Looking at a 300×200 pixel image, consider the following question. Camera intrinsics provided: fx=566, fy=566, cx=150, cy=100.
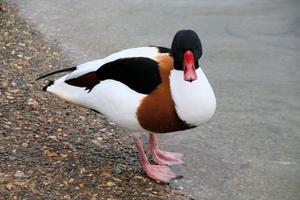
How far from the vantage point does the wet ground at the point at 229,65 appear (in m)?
3.39

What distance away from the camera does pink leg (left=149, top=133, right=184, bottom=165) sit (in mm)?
3482

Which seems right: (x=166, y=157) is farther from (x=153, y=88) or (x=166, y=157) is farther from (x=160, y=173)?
(x=153, y=88)

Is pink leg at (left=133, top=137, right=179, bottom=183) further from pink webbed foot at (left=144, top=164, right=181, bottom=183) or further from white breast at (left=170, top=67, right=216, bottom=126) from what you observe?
white breast at (left=170, top=67, right=216, bottom=126)

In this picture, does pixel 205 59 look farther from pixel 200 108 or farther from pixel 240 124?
pixel 200 108

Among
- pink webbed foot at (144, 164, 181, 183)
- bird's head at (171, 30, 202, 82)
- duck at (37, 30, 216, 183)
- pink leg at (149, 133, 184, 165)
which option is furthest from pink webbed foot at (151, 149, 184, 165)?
bird's head at (171, 30, 202, 82)

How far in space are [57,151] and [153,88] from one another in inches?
34.2

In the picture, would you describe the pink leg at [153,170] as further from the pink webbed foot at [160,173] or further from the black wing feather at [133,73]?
the black wing feather at [133,73]

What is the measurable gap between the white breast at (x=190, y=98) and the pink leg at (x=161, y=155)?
2.03 ft

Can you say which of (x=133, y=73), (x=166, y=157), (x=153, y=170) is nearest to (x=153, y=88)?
(x=133, y=73)

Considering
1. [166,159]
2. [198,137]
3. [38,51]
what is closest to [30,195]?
[166,159]

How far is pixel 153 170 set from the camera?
10.8 feet

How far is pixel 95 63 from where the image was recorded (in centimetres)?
324

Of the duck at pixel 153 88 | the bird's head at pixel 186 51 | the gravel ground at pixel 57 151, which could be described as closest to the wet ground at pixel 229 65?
the gravel ground at pixel 57 151

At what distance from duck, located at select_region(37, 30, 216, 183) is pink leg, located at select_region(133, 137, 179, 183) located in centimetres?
1
